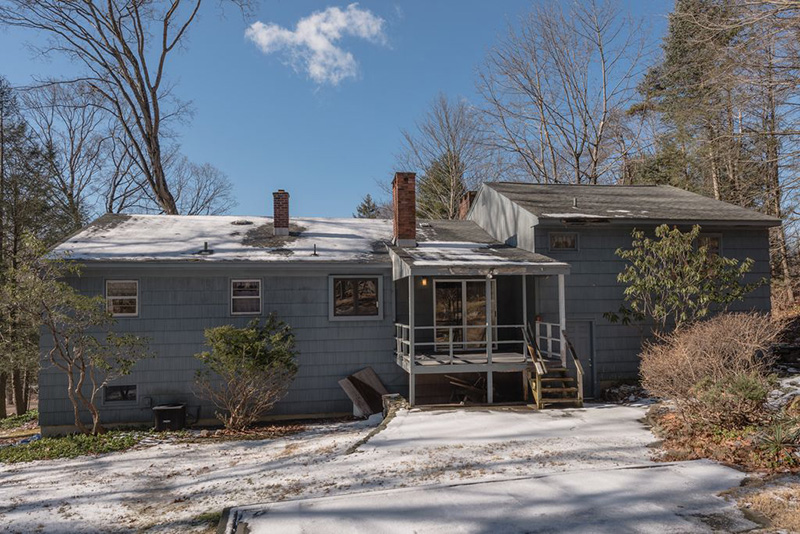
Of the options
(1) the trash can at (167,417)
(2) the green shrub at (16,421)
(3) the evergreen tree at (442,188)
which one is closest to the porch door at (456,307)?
(1) the trash can at (167,417)

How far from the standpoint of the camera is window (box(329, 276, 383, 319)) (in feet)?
41.9

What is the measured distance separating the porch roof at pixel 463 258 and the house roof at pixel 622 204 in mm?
1362

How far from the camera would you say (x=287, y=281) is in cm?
1252

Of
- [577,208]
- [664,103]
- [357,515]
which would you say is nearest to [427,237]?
[577,208]

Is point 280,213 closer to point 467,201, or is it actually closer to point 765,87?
point 467,201

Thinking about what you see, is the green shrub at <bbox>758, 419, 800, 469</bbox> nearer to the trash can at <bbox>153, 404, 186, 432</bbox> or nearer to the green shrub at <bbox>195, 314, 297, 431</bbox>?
the green shrub at <bbox>195, 314, 297, 431</bbox>

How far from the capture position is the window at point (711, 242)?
1322 cm

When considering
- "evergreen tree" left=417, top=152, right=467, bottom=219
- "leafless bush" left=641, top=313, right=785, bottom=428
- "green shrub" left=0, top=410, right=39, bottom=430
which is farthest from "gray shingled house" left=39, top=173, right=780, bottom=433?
"evergreen tree" left=417, top=152, right=467, bottom=219

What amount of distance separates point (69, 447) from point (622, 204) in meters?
15.2

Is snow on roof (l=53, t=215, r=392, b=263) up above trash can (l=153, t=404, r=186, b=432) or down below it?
above

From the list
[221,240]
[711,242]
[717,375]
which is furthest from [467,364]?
[711,242]

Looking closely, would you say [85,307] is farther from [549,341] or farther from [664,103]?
[664,103]

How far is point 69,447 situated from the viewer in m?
9.97

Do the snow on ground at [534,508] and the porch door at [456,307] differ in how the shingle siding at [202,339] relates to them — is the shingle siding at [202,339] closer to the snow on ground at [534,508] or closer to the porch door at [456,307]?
the porch door at [456,307]
